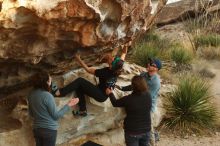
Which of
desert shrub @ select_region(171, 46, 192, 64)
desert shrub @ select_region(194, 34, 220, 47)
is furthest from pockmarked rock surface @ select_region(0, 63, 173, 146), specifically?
desert shrub @ select_region(194, 34, 220, 47)

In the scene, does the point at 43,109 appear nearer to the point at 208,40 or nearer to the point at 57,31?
the point at 57,31

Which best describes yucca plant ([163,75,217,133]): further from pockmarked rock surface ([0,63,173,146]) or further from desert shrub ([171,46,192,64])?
desert shrub ([171,46,192,64])

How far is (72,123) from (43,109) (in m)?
1.69

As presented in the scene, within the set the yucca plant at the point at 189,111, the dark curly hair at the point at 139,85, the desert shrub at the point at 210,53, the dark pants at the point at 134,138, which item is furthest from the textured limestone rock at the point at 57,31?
the desert shrub at the point at 210,53

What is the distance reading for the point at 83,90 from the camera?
798 cm

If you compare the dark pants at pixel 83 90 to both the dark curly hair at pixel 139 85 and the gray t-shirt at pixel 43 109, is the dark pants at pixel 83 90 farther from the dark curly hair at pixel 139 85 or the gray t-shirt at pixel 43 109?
the dark curly hair at pixel 139 85

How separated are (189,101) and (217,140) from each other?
40.3 inches

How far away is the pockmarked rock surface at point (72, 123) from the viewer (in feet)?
25.3

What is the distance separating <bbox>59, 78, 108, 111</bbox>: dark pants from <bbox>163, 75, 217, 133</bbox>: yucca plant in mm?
2555

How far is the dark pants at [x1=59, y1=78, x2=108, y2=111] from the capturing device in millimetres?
7809

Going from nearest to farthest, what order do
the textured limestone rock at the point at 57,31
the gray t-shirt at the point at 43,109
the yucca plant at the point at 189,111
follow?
1. the textured limestone rock at the point at 57,31
2. the gray t-shirt at the point at 43,109
3. the yucca plant at the point at 189,111

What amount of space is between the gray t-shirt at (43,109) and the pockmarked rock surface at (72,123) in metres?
1.07

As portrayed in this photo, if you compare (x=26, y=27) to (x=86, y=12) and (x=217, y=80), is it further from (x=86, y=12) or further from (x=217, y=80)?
(x=217, y=80)

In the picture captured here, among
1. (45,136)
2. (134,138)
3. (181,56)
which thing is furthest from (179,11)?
(45,136)
